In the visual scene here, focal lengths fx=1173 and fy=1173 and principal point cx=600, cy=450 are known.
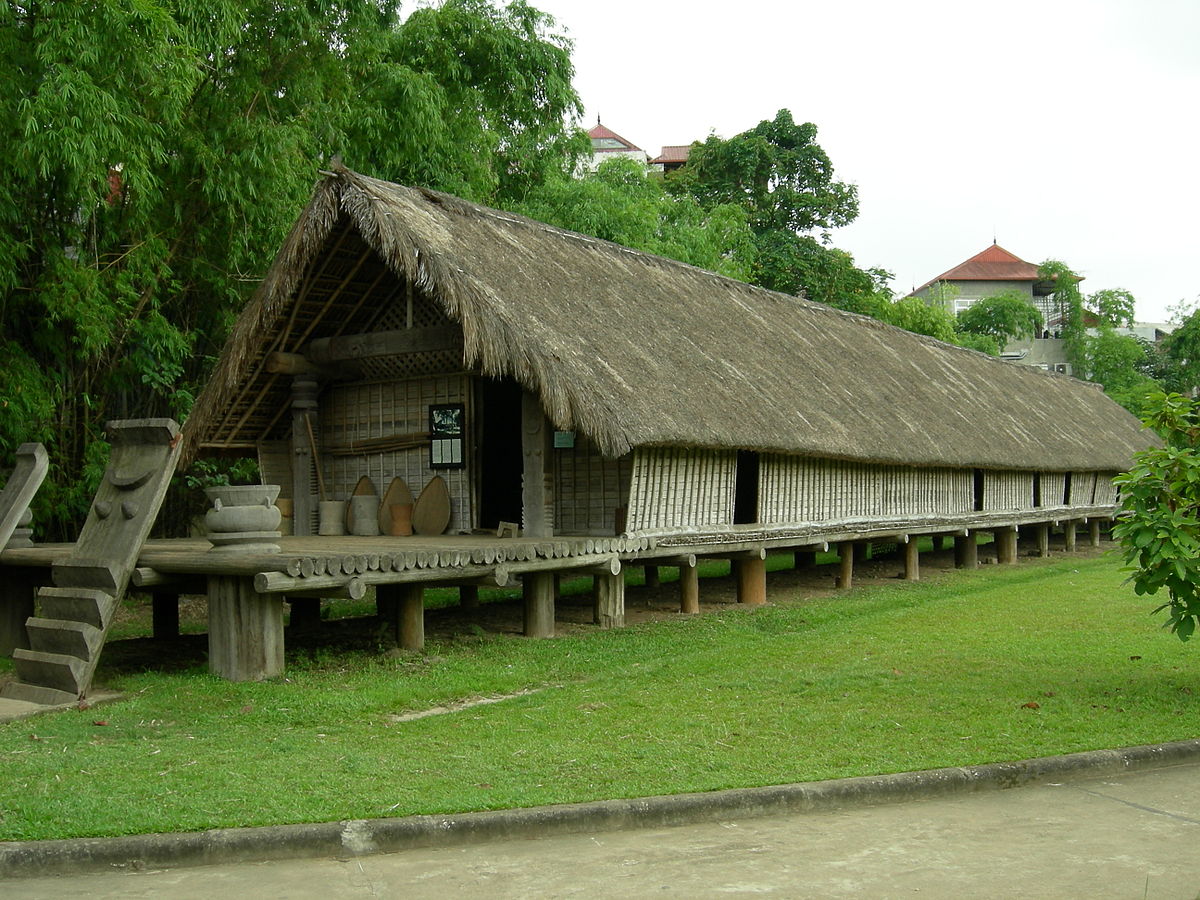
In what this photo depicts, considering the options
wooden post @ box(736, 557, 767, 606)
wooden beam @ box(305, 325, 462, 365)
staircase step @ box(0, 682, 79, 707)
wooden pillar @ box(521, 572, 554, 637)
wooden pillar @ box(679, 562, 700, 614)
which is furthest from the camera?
wooden post @ box(736, 557, 767, 606)

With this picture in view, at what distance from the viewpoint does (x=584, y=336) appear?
463 inches

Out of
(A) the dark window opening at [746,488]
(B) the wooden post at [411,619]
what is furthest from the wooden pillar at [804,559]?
(B) the wooden post at [411,619]

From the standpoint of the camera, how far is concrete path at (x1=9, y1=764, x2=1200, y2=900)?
4598 millimetres

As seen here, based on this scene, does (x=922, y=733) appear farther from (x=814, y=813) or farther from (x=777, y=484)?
(x=777, y=484)

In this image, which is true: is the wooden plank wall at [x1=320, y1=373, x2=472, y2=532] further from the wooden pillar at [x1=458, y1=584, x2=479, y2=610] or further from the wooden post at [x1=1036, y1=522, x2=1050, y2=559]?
the wooden post at [x1=1036, y1=522, x2=1050, y2=559]

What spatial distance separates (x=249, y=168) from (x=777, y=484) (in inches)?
284

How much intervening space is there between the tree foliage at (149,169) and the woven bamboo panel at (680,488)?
5.65 meters

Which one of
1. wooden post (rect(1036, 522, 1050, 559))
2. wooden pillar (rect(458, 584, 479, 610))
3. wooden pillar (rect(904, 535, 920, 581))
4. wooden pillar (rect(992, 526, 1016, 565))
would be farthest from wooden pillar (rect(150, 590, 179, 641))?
wooden post (rect(1036, 522, 1050, 559))

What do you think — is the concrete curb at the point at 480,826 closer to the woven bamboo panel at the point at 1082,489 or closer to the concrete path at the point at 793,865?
the concrete path at the point at 793,865

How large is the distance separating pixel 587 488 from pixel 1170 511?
604cm

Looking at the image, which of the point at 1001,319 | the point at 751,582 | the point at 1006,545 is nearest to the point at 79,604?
the point at 751,582

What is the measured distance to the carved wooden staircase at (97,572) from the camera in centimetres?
830

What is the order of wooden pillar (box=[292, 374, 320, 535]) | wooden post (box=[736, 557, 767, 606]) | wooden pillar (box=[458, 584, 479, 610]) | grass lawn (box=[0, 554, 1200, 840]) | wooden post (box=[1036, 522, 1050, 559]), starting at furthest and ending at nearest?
wooden post (box=[1036, 522, 1050, 559])
wooden post (box=[736, 557, 767, 606])
wooden pillar (box=[458, 584, 479, 610])
wooden pillar (box=[292, 374, 320, 535])
grass lawn (box=[0, 554, 1200, 840])

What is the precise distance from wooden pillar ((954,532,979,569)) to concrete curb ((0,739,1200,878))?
14256 millimetres
